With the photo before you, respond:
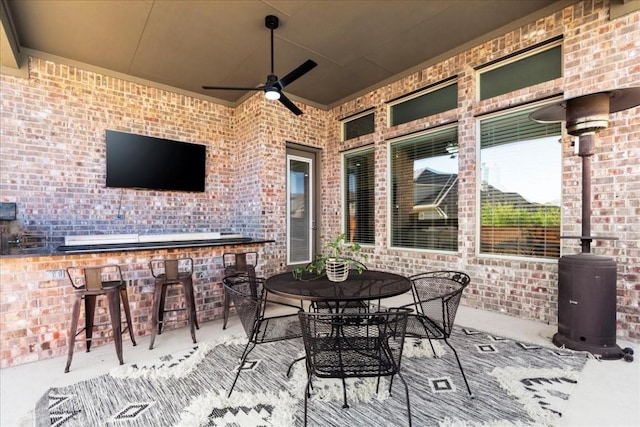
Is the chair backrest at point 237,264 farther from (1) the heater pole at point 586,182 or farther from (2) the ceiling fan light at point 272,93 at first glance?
(1) the heater pole at point 586,182

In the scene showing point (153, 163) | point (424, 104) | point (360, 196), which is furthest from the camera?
point (360, 196)

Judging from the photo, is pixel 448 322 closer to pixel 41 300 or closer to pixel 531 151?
pixel 531 151

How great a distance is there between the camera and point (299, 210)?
19.5 ft

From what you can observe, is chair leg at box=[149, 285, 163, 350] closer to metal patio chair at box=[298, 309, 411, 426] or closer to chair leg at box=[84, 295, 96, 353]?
chair leg at box=[84, 295, 96, 353]

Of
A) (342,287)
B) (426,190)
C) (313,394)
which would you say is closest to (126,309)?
(313,394)

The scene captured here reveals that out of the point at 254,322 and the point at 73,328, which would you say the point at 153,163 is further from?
the point at 254,322

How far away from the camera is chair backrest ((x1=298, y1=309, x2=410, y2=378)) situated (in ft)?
5.49

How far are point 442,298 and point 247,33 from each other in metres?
3.70

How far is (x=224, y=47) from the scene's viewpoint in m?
4.00

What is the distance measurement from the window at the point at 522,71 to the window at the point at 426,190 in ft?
2.25

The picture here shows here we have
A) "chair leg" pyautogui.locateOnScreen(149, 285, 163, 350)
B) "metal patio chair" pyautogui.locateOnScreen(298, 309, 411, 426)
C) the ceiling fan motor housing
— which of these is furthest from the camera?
the ceiling fan motor housing

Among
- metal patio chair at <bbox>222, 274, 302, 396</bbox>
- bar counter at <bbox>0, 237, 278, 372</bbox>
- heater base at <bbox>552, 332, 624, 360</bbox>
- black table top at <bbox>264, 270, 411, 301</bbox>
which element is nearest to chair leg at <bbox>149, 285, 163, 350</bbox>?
bar counter at <bbox>0, 237, 278, 372</bbox>

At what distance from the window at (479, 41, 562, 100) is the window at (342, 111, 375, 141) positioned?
6.40 ft

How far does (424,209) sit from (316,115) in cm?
291
